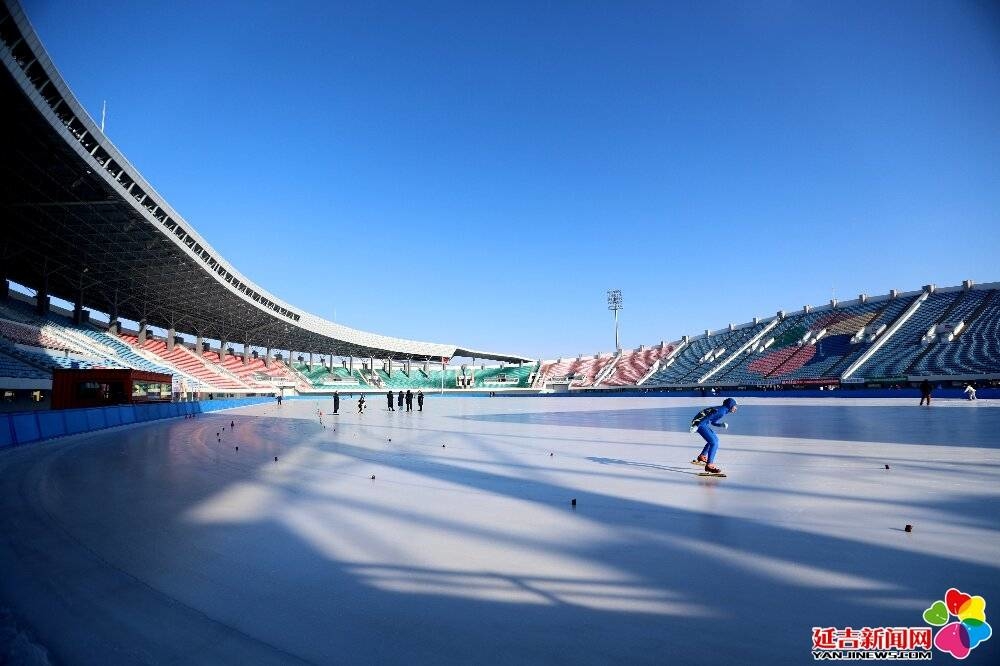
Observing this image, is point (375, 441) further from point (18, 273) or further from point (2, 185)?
point (18, 273)

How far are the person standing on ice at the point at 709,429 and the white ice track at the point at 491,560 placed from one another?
1.66 ft

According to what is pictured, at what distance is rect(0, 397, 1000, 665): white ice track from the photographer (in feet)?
9.43

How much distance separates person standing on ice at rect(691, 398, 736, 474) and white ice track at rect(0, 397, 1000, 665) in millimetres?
506

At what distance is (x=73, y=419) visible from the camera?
17.5m

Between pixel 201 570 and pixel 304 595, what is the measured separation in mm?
1253

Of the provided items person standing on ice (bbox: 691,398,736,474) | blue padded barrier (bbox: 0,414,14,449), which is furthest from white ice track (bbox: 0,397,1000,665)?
blue padded barrier (bbox: 0,414,14,449)

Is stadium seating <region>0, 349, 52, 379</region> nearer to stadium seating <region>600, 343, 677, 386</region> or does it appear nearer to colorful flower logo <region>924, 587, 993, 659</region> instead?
colorful flower logo <region>924, 587, 993, 659</region>

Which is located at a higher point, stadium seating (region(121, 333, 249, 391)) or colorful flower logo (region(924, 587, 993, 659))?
stadium seating (region(121, 333, 249, 391))

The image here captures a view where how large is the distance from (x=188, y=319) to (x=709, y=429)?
6485cm

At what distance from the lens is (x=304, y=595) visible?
3.53 m

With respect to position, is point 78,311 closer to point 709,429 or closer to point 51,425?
point 51,425

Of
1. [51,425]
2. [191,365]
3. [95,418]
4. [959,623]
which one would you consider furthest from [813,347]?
[191,365]

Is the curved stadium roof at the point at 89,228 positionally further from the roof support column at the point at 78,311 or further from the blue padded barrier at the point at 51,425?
the blue padded barrier at the point at 51,425

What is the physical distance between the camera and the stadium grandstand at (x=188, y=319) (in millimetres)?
21500
